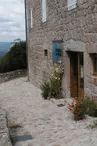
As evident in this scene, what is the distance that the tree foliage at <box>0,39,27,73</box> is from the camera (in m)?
21.9

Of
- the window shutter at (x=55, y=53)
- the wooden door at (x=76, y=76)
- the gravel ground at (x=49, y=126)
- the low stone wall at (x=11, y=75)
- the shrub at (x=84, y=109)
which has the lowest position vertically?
the low stone wall at (x=11, y=75)

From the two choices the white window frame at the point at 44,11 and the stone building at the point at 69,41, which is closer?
the stone building at the point at 69,41

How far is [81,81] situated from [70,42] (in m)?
1.24

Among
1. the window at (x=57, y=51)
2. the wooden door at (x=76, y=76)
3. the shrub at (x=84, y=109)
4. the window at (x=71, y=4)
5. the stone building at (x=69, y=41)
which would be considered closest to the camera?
the shrub at (x=84, y=109)

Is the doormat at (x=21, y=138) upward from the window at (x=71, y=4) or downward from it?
downward

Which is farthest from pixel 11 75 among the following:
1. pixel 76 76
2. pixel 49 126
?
pixel 49 126

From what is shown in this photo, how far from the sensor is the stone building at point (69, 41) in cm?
789

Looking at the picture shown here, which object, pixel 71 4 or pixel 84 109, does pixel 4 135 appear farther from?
pixel 71 4

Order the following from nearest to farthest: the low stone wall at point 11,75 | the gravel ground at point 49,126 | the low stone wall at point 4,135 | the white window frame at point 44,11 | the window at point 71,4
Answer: the low stone wall at point 4,135 < the gravel ground at point 49,126 < the window at point 71,4 < the white window frame at point 44,11 < the low stone wall at point 11,75

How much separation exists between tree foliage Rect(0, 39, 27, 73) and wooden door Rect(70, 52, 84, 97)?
12178 mm

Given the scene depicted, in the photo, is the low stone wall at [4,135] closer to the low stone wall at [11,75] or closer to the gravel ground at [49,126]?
the gravel ground at [49,126]

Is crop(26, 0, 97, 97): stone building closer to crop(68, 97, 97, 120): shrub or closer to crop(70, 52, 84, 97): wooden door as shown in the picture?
crop(70, 52, 84, 97): wooden door

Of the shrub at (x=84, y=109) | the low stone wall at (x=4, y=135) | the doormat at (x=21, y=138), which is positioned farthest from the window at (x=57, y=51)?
the low stone wall at (x=4, y=135)

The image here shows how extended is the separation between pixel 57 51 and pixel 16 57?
11.6 meters
